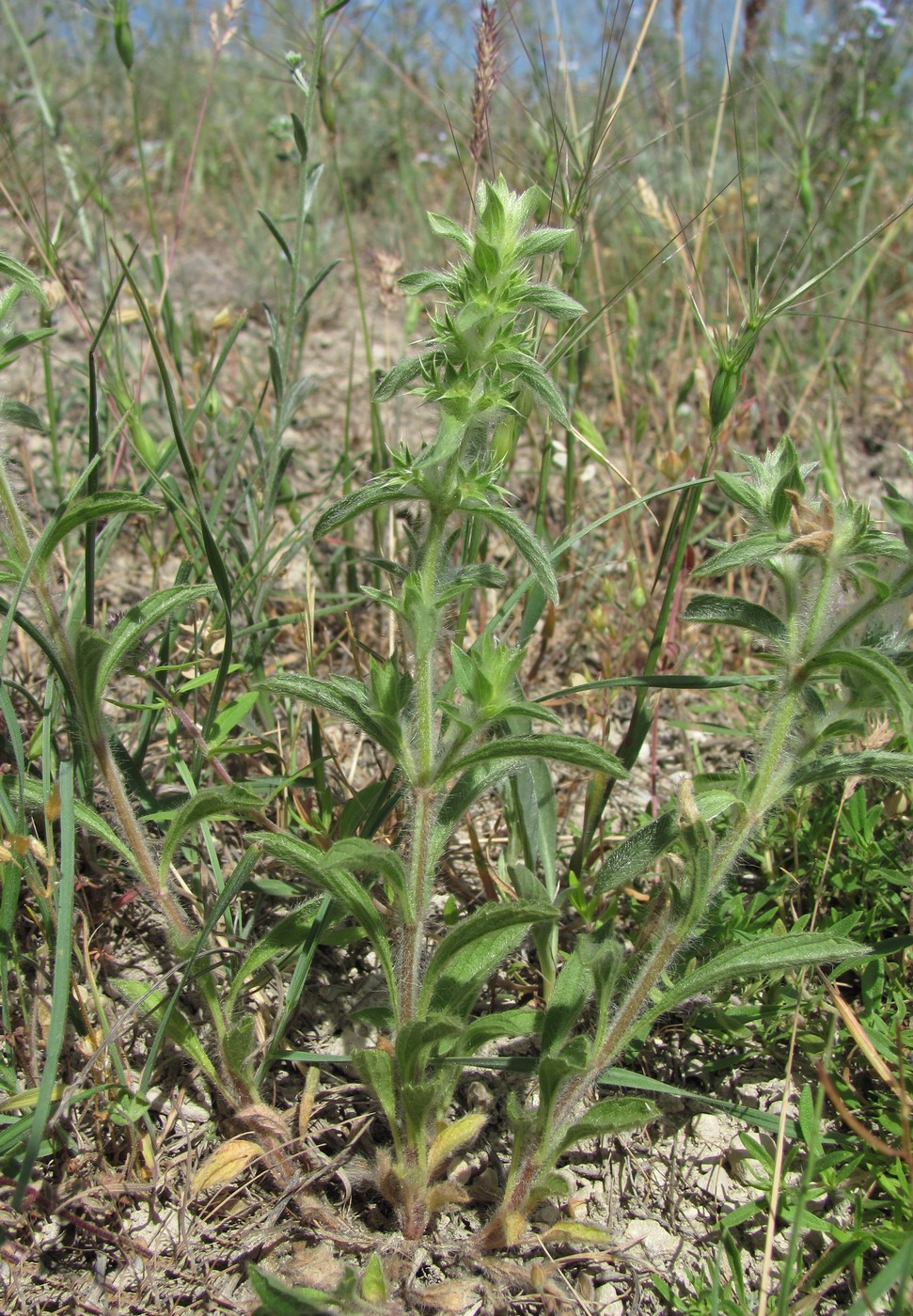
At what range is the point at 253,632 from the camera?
2.25 meters

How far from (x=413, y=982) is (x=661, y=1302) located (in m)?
0.70

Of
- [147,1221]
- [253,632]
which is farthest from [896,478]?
[147,1221]

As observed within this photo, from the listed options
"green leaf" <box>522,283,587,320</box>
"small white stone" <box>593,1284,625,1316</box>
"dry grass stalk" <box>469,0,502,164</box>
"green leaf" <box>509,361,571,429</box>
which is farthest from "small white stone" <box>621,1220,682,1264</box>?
"dry grass stalk" <box>469,0,502,164</box>

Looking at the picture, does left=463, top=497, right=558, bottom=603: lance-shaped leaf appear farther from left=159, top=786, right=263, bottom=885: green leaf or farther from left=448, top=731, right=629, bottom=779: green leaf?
left=159, top=786, right=263, bottom=885: green leaf

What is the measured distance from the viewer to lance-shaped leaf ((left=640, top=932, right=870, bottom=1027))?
156 cm

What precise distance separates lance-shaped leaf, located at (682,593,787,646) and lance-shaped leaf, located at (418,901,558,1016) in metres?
0.57

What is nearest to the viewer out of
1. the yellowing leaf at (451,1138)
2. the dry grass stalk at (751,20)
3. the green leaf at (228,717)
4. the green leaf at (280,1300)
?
the green leaf at (280,1300)

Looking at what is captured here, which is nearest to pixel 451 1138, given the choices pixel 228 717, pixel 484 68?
pixel 228 717

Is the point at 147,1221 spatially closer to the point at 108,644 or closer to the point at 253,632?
the point at 108,644

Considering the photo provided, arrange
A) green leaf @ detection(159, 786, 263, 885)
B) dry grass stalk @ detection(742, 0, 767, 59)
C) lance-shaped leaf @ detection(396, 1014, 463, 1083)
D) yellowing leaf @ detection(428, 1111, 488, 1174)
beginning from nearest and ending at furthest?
lance-shaped leaf @ detection(396, 1014, 463, 1083), green leaf @ detection(159, 786, 263, 885), yellowing leaf @ detection(428, 1111, 488, 1174), dry grass stalk @ detection(742, 0, 767, 59)

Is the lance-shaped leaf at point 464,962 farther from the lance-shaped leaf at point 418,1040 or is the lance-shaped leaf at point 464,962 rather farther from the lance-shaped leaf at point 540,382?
the lance-shaped leaf at point 540,382

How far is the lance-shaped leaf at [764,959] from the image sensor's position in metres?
1.56

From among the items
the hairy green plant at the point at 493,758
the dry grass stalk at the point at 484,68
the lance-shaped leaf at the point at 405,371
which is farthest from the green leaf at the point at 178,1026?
the dry grass stalk at the point at 484,68

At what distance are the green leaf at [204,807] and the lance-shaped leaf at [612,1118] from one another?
2.39 ft
